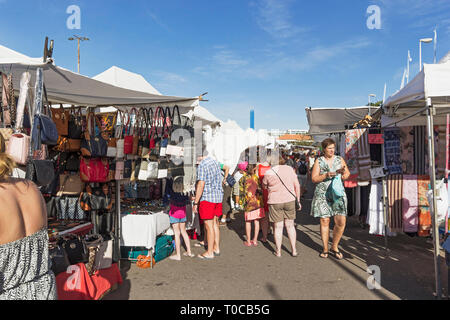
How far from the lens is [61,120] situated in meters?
3.74

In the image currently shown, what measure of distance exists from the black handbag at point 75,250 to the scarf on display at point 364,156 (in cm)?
423

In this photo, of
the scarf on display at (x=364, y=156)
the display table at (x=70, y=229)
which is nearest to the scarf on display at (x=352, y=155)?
the scarf on display at (x=364, y=156)

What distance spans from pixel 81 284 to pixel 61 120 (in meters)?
1.94

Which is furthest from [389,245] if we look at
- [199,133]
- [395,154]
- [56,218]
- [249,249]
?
[56,218]

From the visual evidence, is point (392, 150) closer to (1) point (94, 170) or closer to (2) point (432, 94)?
(2) point (432, 94)

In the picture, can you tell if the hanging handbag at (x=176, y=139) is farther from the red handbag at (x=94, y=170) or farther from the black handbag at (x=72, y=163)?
the black handbag at (x=72, y=163)

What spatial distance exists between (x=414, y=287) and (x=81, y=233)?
400 cm

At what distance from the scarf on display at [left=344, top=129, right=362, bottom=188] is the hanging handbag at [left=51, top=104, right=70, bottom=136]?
13.9ft

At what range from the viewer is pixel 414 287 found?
360 centimetres

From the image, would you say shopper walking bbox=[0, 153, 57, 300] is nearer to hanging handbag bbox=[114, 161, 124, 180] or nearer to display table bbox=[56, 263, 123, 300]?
display table bbox=[56, 263, 123, 300]

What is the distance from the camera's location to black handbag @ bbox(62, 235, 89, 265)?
9.99ft

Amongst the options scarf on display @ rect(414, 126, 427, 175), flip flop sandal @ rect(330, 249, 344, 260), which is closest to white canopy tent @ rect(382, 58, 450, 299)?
scarf on display @ rect(414, 126, 427, 175)

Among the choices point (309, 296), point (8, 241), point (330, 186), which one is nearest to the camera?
point (8, 241)

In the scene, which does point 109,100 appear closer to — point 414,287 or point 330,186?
point 330,186
